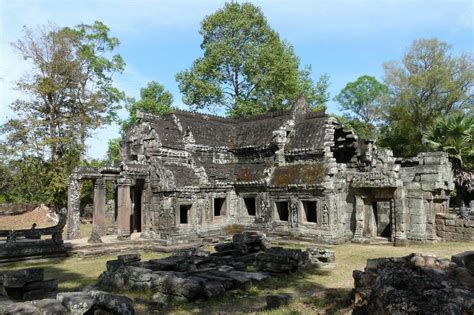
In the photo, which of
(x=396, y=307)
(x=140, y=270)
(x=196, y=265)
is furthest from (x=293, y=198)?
(x=396, y=307)

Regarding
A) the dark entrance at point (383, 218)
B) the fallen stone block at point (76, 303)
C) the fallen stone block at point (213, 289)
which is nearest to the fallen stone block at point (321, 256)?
the fallen stone block at point (213, 289)

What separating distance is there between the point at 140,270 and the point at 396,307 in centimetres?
679

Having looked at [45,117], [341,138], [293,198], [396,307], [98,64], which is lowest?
[396,307]

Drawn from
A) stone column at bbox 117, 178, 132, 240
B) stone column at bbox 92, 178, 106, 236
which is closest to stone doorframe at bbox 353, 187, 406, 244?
stone column at bbox 117, 178, 132, 240

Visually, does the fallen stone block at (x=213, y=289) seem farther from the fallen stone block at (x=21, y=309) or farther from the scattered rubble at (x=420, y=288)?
the fallen stone block at (x=21, y=309)

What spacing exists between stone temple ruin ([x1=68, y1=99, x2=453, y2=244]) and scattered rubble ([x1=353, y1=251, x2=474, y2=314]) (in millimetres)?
10176

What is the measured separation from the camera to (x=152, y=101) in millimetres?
37000

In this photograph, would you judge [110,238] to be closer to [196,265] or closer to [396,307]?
[196,265]

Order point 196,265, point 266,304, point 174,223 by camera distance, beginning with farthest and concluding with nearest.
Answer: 1. point 174,223
2. point 196,265
3. point 266,304

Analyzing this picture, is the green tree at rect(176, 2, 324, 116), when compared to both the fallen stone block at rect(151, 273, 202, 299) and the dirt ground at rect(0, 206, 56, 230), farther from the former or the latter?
the fallen stone block at rect(151, 273, 202, 299)

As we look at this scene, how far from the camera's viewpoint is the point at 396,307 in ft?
18.7

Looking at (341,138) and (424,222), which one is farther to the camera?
(341,138)

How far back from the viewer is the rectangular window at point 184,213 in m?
19.9

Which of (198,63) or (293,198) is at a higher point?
(198,63)
